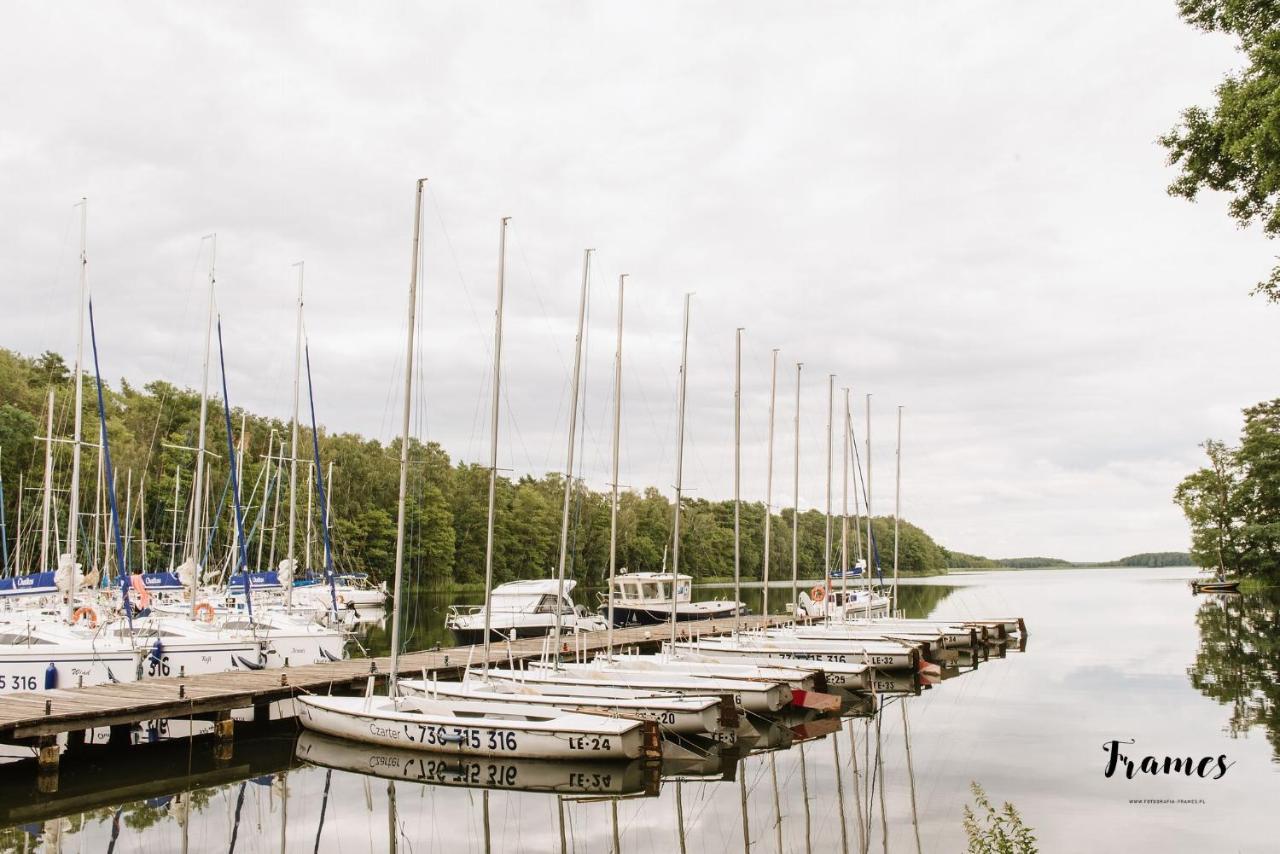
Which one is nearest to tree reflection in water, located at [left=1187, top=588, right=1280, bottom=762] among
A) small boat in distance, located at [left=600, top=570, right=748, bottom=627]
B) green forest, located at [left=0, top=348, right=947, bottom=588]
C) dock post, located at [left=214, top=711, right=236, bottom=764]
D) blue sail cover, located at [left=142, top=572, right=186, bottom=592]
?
small boat in distance, located at [left=600, top=570, right=748, bottom=627]

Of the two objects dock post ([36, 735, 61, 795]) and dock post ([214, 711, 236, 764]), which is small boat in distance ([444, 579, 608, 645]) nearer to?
dock post ([214, 711, 236, 764])

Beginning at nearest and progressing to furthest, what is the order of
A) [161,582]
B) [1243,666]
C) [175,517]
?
[1243,666], [161,582], [175,517]

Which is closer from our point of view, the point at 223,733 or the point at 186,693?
the point at 186,693

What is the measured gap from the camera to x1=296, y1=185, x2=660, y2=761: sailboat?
19031 millimetres

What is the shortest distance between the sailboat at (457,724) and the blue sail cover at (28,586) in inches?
884

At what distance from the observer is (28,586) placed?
3788 centimetres

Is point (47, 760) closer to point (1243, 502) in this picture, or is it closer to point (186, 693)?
point (186, 693)

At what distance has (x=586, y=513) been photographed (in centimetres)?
11106

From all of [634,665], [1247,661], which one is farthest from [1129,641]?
[634,665]

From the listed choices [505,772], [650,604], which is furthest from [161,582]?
[505,772]

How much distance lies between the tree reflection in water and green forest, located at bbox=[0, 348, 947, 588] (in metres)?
32.8

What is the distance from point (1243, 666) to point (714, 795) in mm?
26747

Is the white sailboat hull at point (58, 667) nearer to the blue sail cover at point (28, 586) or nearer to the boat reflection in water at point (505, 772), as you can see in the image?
the boat reflection in water at point (505, 772)

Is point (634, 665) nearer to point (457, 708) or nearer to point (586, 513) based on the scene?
point (457, 708)
